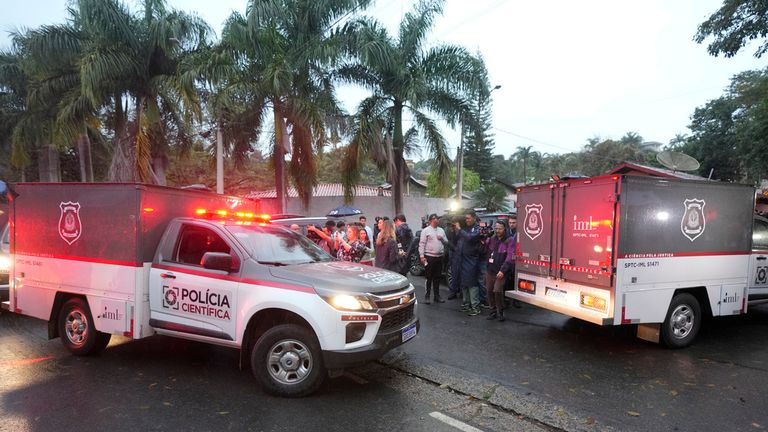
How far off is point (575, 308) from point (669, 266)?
4.23 feet

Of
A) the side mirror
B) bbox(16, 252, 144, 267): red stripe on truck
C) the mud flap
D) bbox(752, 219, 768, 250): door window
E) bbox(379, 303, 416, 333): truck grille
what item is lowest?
the mud flap

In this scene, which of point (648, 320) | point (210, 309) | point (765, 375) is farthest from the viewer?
point (648, 320)

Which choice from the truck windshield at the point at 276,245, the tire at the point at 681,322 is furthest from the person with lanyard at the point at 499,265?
the truck windshield at the point at 276,245

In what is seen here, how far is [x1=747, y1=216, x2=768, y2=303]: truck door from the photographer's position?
279 inches

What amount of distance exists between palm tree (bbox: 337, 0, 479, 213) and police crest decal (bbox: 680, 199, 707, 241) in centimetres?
1075

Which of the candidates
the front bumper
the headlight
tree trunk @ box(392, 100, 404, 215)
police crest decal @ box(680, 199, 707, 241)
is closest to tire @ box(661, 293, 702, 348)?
police crest decal @ box(680, 199, 707, 241)

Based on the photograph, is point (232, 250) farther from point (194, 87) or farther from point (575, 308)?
point (194, 87)

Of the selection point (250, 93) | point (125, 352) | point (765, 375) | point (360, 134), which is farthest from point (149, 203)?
point (360, 134)

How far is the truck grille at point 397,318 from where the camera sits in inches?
178

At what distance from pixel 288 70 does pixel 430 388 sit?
1195 centimetres

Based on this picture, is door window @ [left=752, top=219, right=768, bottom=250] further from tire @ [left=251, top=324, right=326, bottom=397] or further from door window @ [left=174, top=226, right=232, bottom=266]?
door window @ [left=174, top=226, right=232, bottom=266]

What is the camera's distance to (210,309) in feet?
15.9

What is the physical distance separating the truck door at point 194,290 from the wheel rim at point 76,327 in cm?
108

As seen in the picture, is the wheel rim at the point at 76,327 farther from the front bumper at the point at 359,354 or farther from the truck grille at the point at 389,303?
the truck grille at the point at 389,303
